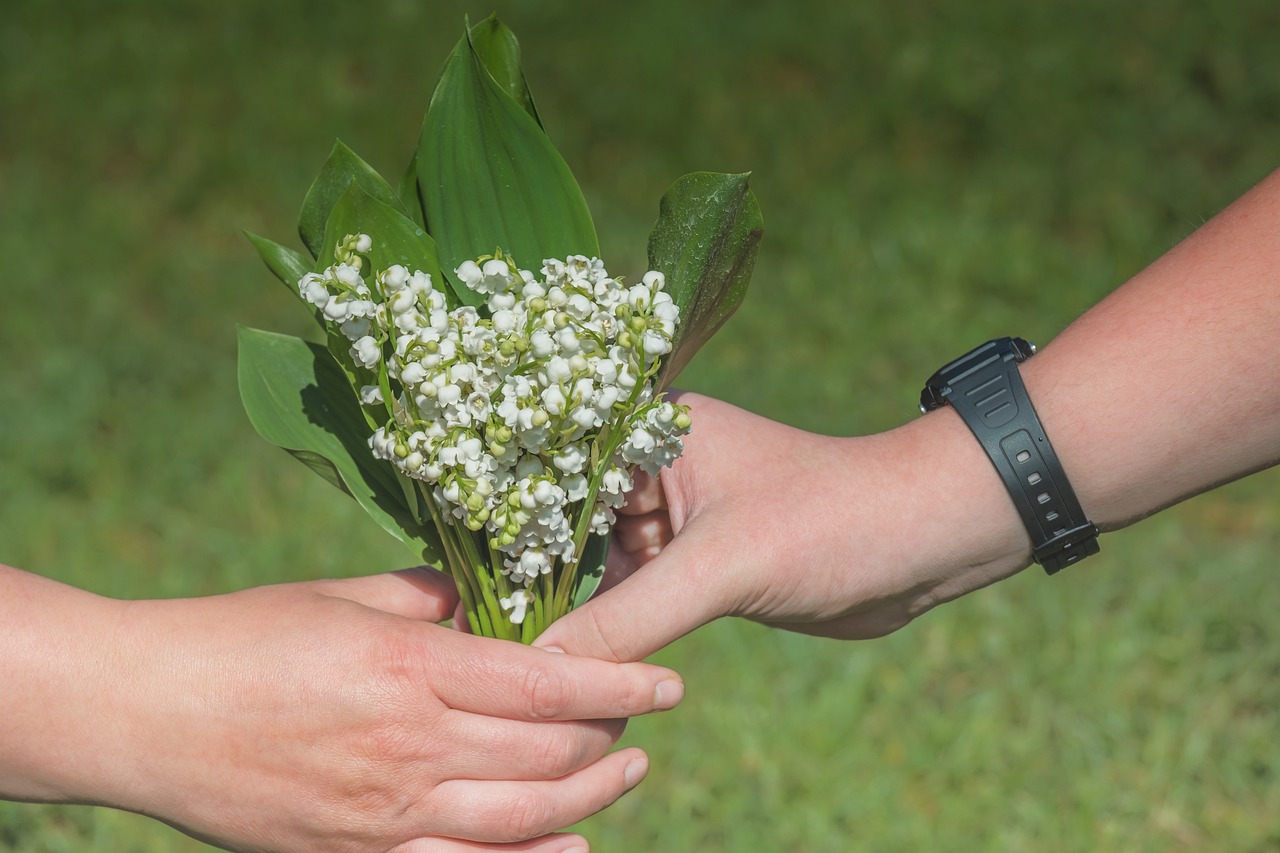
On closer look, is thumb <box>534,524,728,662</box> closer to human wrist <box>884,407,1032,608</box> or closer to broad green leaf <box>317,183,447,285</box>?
human wrist <box>884,407,1032,608</box>

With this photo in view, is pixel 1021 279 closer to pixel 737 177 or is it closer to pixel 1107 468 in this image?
pixel 1107 468

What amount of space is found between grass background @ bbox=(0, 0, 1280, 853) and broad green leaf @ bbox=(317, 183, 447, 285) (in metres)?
1.31

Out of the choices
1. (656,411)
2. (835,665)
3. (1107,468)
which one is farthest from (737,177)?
(835,665)

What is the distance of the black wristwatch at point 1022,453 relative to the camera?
128cm

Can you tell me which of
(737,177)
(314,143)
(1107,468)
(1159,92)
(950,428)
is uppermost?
(314,143)

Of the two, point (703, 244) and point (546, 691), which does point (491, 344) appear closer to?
point (703, 244)

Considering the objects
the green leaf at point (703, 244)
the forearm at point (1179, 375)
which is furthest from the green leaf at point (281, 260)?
the forearm at point (1179, 375)

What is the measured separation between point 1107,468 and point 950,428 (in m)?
0.17

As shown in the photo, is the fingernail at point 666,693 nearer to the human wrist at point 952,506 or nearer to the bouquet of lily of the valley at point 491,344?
the bouquet of lily of the valley at point 491,344

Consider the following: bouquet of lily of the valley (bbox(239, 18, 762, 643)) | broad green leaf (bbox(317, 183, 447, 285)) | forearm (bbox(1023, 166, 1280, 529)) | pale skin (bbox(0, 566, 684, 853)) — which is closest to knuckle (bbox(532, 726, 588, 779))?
pale skin (bbox(0, 566, 684, 853))

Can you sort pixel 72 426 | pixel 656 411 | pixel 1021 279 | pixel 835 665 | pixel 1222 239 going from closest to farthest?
pixel 656 411, pixel 1222 239, pixel 835 665, pixel 72 426, pixel 1021 279

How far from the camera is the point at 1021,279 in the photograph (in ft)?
11.3

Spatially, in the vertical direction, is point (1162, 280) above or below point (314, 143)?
below

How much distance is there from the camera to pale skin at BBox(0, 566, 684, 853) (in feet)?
3.79
